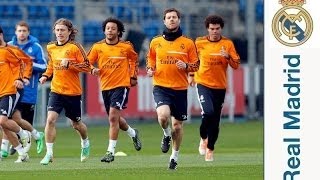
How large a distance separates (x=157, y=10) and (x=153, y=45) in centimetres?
1968

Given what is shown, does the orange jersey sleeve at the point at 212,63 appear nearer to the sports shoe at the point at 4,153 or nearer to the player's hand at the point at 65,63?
the player's hand at the point at 65,63

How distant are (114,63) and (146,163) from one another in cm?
161

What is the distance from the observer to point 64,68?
19.3m

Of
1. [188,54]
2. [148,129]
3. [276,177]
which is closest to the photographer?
[276,177]

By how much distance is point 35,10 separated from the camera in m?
36.9

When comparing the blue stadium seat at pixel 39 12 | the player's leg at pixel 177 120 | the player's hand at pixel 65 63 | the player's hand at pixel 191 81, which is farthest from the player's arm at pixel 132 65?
the blue stadium seat at pixel 39 12

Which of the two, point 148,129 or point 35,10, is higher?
point 35,10

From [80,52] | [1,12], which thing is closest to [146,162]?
[80,52]

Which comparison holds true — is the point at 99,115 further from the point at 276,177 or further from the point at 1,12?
the point at 276,177

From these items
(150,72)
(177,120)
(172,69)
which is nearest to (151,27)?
(172,69)

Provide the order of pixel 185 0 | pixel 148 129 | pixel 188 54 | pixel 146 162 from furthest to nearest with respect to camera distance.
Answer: pixel 185 0 → pixel 148 129 → pixel 146 162 → pixel 188 54

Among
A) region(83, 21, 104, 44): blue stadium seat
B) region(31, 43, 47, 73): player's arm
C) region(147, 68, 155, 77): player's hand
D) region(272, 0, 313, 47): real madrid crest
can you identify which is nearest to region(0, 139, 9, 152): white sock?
region(31, 43, 47, 73): player's arm

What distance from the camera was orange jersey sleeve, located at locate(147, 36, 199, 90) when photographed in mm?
18297

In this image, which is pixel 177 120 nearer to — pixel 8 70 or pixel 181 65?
pixel 181 65
